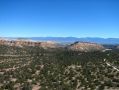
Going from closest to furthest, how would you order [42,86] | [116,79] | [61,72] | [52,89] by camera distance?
[52,89] → [42,86] → [116,79] → [61,72]

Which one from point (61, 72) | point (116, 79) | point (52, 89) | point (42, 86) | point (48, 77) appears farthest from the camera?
point (61, 72)

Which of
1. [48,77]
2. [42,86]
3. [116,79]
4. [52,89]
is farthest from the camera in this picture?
[48,77]

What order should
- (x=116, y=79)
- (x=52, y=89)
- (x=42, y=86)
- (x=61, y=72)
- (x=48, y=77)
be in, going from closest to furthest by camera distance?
(x=52, y=89)
(x=42, y=86)
(x=116, y=79)
(x=48, y=77)
(x=61, y=72)

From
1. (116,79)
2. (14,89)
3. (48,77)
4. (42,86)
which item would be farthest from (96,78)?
(14,89)

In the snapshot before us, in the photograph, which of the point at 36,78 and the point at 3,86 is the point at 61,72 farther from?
the point at 3,86

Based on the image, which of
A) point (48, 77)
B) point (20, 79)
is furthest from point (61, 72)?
point (20, 79)

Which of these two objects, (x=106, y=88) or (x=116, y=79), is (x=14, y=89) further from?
(x=116, y=79)

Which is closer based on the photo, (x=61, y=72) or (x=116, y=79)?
(x=116, y=79)

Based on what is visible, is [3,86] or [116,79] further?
[116,79]
